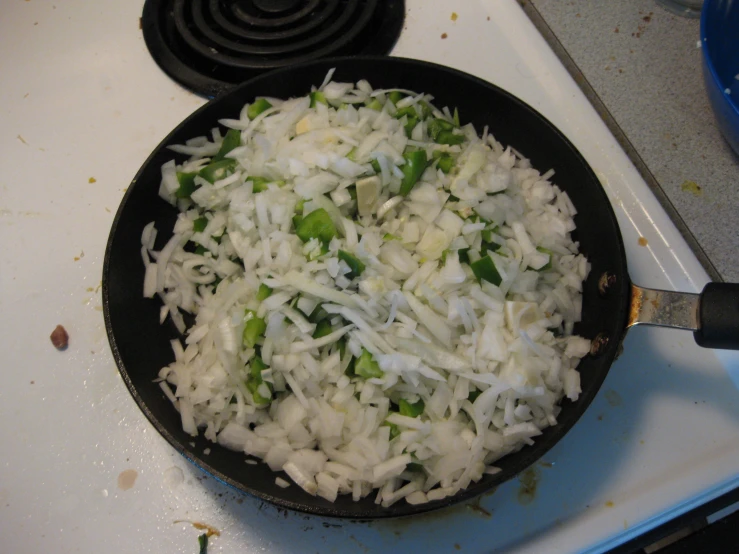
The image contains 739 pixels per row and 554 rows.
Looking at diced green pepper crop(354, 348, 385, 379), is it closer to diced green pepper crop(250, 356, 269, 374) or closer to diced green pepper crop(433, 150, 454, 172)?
diced green pepper crop(250, 356, 269, 374)

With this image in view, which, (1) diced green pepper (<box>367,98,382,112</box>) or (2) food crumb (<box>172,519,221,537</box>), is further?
(1) diced green pepper (<box>367,98,382,112</box>)

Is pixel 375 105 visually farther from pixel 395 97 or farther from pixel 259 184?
pixel 259 184

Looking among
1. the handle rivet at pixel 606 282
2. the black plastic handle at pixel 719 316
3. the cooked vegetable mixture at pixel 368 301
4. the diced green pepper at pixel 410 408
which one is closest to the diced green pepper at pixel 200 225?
the cooked vegetable mixture at pixel 368 301

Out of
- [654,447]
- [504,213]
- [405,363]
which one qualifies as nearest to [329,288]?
[405,363]

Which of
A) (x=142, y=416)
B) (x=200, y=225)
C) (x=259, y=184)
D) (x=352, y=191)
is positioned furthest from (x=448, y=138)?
(x=142, y=416)

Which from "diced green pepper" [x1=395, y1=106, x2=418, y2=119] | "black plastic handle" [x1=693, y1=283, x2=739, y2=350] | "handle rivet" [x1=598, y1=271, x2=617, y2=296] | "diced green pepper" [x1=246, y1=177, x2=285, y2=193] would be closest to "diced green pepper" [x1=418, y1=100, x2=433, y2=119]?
"diced green pepper" [x1=395, y1=106, x2=418, y2=119]
